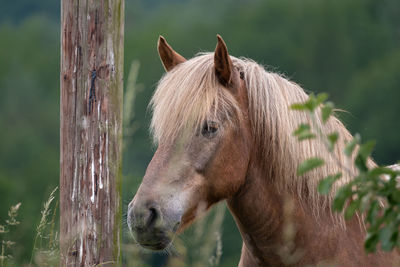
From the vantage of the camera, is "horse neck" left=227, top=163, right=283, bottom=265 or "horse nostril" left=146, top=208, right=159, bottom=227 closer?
"horse nostril" left=146, top=208, right=159, bottom=227

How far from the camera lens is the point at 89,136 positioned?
3.80m

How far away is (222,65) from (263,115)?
0.39 meters

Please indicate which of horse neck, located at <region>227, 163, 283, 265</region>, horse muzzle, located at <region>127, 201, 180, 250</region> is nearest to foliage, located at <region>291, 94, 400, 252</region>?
horse muzzle, located at <region>127, 201, 180, 250</region>

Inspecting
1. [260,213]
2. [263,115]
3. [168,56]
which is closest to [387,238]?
[260,213]

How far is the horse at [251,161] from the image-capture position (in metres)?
3.53

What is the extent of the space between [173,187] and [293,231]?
0.79 meters

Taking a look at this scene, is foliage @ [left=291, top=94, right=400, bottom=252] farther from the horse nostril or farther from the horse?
the horse

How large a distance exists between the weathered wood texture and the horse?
354mm

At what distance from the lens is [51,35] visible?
4869cm

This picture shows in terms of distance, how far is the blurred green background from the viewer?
3412 cm

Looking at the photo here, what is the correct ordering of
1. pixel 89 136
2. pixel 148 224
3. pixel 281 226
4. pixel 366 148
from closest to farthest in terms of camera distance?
pixel 366 148 < pixel 148 224 < pixel 281 226 < pixel 89 136

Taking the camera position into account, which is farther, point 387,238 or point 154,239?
point 154,239

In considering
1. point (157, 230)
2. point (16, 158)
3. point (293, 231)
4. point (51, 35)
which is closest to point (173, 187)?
point (157, 230)

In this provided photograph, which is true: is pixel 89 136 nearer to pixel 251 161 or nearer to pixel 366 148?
pixel 251 161
